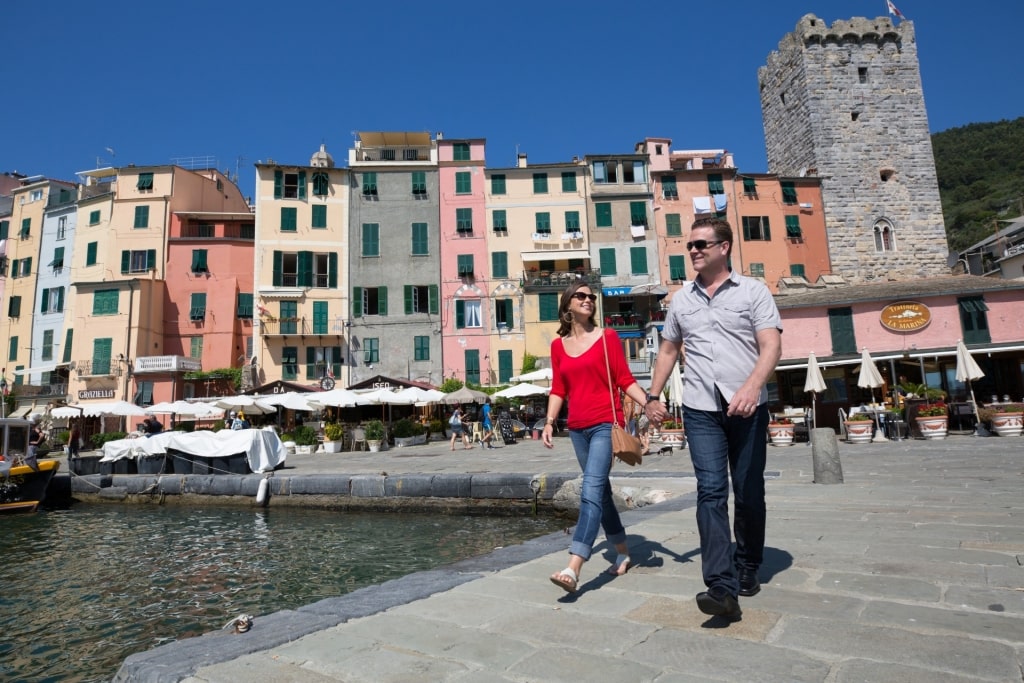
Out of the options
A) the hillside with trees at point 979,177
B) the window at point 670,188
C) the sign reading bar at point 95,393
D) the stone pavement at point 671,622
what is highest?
the hillside with trees at point 979,177

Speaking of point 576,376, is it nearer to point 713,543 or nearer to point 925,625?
point 713,543

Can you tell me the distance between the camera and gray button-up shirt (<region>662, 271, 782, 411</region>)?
297cm

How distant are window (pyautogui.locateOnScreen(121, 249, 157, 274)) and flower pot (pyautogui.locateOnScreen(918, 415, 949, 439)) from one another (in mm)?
34416

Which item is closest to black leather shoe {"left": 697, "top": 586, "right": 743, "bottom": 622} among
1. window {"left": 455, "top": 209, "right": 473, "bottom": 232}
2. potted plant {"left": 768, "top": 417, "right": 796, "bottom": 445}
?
potted plant {"left": 768, "top": 417, "right": 796, "bottom": 445}

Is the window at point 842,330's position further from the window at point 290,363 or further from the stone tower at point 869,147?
the window at point 290,363

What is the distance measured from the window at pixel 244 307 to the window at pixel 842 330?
88.3 feet

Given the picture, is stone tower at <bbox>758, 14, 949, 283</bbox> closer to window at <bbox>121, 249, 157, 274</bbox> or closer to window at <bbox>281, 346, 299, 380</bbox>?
window at <bbox>281, 346, 299, 380</bbox>

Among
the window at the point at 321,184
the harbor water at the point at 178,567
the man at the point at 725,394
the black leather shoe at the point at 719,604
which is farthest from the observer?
the window at the point at 321,184

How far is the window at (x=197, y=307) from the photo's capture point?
108 ft

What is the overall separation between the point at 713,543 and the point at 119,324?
35517mm

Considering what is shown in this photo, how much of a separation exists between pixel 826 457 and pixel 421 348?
86.5 ft

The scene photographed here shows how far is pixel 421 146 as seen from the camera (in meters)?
35.8

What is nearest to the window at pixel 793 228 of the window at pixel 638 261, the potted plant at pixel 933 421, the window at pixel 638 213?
the window at pixel 638 213

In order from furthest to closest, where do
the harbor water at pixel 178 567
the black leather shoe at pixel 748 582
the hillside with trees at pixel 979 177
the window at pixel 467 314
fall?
1. the hillside with trees at pixel 979 177
2. the window at pixel 467 314
3. the harbor water at pixel 178 567
4. the black leather shoe at pixel 748 582
